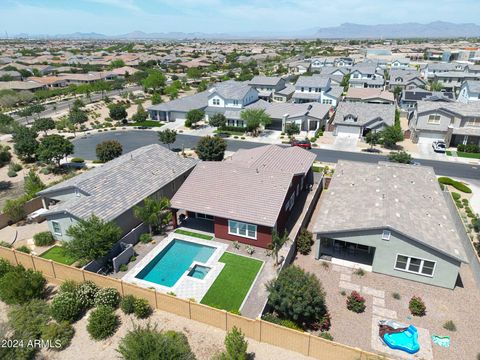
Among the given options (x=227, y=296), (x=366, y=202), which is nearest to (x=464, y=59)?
(x=366, y=202)

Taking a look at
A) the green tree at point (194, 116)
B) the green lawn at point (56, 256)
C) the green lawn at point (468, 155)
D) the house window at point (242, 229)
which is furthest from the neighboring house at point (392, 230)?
the green tree at point (194, 116)

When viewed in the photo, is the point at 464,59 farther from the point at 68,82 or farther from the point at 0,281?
the point at 0,281

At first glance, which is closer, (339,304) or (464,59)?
(339,304)

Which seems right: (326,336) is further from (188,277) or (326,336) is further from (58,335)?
(58,335)

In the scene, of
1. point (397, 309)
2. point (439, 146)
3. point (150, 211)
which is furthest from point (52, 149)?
point (439, 146)

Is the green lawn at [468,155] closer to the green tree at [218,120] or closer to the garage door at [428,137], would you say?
the garage door at [428,137]
